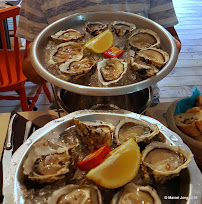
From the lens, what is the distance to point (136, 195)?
0.57 meters

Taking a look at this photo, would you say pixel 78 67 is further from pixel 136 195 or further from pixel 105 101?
pixel 136 195

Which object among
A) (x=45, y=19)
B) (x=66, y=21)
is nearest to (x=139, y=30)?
(x=66, y=21)

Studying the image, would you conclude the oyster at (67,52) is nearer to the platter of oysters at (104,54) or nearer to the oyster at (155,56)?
the platter of oysters at (104,54)

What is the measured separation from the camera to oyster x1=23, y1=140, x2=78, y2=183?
586 millimetres

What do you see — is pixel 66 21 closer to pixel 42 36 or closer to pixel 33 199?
pixel 42 36

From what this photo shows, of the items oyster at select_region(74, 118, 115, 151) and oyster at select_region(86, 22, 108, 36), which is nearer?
oyster at select_region(74, 118, 115, 151)

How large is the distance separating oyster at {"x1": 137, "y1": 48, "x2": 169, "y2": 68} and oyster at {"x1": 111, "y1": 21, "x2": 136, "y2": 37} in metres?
0.15

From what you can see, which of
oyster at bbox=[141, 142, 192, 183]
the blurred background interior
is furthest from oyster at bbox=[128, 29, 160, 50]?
the blurred background interior

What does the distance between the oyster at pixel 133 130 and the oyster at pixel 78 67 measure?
246 mm

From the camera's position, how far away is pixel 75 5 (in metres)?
1.25

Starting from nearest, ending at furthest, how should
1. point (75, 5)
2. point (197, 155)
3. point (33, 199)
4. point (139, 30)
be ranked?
point (33, 199) < point (197, 155) < point (139, 30) < point (75, 5)

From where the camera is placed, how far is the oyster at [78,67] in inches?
34.7

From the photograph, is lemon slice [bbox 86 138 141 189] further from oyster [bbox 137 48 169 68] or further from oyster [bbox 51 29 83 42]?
oyster [bbox 51 29 83 42]

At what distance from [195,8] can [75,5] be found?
132 inches
